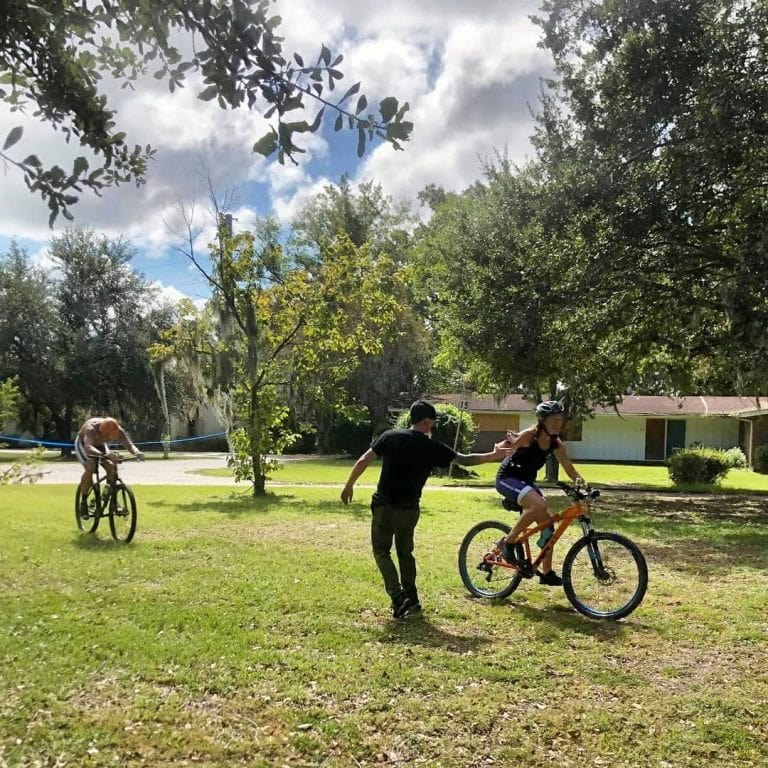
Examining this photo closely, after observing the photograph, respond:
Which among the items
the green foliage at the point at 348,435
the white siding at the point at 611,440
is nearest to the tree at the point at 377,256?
the green foliage at the point at 348,435

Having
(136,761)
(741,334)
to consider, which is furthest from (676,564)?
(136,761)

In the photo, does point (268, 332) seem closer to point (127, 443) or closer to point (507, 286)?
point (507, 286)

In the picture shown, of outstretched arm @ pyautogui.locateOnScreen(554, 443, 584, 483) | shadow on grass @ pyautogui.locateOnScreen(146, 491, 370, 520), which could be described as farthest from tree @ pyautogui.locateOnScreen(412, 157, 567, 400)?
outstretched arm @ pyautogui.locateOnScreen(554, 443, 584, 483)

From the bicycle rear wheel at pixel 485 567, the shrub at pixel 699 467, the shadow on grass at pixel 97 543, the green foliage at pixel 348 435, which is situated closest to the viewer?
the bicycle rear wheel at pixel 485 567

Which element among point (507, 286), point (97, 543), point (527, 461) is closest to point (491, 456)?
point (527, 461)

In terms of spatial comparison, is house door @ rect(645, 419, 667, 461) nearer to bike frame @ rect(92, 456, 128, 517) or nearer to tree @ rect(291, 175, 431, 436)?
tree @ rect(291, 175, 431, 436)

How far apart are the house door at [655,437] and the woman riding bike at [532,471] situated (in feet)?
115

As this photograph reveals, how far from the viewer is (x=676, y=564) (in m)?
8.94

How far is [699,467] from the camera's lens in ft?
71.6

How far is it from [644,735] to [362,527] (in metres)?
7.62

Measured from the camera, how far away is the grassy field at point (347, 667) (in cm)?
382

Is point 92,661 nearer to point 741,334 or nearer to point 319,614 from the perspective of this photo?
point 319,614

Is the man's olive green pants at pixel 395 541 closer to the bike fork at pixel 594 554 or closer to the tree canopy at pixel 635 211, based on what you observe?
the bike fork at pixel 594 554

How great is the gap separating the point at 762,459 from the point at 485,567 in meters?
27.8
